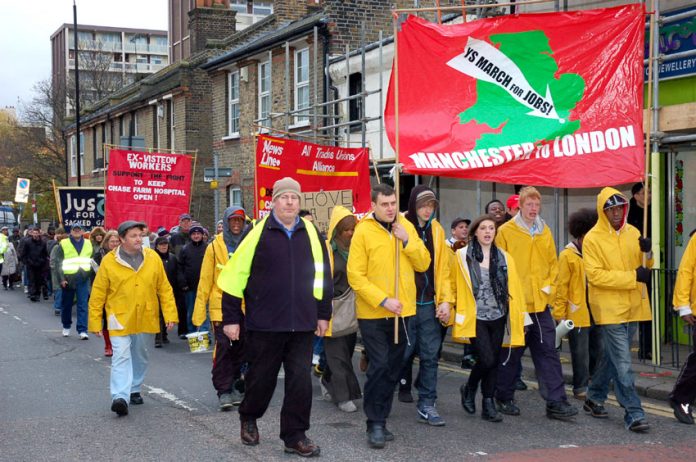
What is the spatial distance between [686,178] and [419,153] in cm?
473

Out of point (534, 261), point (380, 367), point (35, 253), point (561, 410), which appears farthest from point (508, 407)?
point (35, 253)

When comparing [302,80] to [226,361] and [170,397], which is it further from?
[226,361]

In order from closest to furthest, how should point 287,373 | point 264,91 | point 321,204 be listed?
point 287,373 < point 321,204 < point 264,91

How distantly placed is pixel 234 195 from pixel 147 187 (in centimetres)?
909

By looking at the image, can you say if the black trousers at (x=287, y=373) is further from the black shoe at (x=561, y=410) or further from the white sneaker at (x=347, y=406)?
the black shoe at (x=561, y=410)

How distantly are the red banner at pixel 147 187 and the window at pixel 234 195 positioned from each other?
7.90 metres

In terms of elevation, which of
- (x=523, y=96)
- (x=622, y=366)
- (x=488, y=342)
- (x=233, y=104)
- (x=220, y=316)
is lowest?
(x=622, y=366)

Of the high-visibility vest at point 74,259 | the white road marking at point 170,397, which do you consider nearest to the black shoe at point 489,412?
the white road marking at point 170,397

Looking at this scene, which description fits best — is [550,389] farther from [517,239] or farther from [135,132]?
[135,132]

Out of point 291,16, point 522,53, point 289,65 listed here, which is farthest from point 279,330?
point 291,16

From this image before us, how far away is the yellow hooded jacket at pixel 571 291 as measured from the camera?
26.0 feet

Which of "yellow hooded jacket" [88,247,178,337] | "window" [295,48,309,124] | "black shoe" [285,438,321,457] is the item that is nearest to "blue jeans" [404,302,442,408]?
"black shoe" [285,438,321,457]

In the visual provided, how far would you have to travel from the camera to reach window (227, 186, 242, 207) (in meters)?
25.0

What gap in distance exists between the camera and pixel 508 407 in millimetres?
7688
